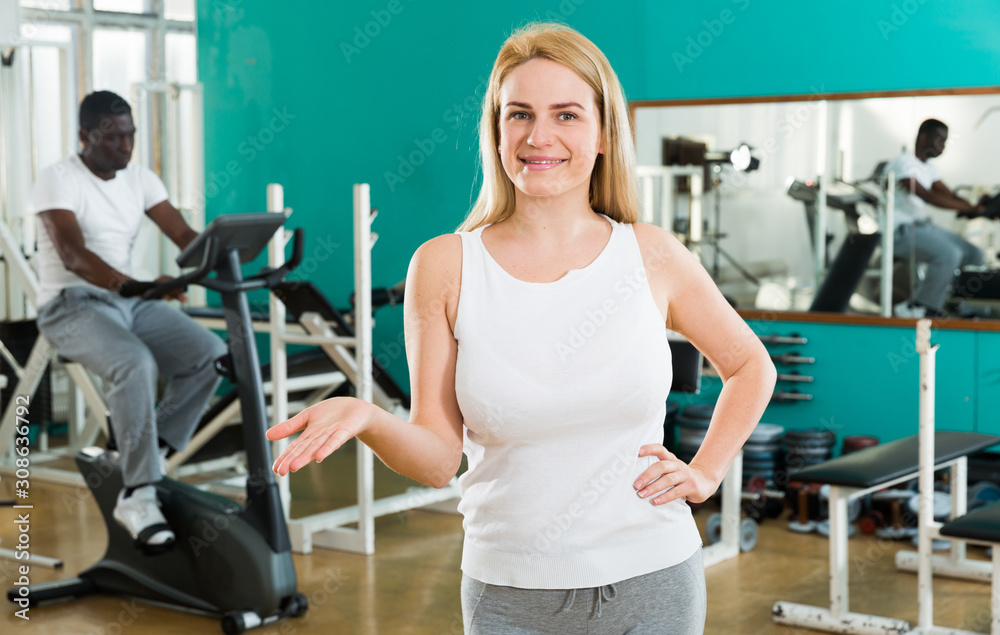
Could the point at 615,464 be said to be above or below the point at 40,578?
above

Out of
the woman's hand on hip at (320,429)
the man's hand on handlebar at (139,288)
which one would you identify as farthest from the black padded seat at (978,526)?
the man's hand on handlebar at (139,288)

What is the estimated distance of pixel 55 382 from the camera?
6.65m

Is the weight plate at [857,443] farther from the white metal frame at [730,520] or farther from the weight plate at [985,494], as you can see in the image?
the white metal frame at [730,520]

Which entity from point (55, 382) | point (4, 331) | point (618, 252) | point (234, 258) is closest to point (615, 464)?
point (618, 252)

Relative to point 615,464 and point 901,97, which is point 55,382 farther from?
point 615,464

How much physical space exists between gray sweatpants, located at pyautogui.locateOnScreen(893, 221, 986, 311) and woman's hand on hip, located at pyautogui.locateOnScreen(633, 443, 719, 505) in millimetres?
3939

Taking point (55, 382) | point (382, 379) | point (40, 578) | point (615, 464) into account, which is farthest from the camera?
point (55, 382)

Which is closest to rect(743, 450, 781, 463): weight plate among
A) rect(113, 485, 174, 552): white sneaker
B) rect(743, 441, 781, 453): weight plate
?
rect(743, 441, 781, 453): weight plate

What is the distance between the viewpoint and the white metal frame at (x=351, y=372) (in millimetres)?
4109

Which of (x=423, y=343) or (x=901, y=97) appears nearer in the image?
(x=423, y=343)

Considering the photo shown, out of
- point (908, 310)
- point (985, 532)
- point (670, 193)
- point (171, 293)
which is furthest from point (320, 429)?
point (670, 193)

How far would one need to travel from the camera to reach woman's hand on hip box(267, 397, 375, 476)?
1.04m

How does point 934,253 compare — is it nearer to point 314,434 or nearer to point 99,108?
point 99,108

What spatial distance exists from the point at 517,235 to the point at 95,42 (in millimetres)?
6447
